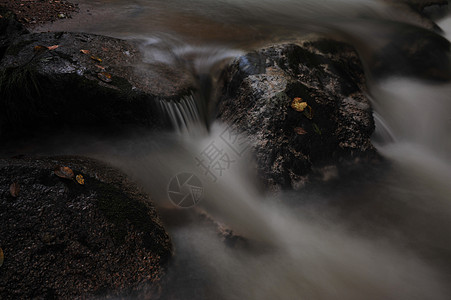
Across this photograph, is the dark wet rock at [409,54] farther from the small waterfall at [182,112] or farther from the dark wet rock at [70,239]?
the dark wet rock at [70,239]

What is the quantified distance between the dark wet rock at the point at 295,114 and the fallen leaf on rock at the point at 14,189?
2.52m

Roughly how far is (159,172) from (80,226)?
4.69 feet

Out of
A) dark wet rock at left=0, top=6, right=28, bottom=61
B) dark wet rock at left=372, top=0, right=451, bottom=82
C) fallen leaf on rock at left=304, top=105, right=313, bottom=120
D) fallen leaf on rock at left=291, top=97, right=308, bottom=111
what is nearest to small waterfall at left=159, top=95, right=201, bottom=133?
fallen leaf on rock at left=291, top=97, right=308, bottom=111

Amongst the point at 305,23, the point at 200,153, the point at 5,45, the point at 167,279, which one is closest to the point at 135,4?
the point at 5,45

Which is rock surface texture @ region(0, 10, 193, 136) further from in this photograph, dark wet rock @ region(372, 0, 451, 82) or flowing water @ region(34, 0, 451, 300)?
dark wet rock @ region(372, 0, 451, 82)

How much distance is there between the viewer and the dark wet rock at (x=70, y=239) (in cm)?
198

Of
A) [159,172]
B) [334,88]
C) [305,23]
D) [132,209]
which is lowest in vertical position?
[159,172]

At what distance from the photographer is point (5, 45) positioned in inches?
160

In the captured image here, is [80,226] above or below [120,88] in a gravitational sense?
below

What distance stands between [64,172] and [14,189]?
369 mm

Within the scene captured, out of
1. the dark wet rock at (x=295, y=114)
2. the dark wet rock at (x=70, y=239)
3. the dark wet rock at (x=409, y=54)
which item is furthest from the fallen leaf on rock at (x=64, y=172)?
the dark wet rock at (x=409, y=54)

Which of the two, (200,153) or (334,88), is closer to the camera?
(200,153)

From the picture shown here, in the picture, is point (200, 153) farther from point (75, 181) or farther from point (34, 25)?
point (34, 25)

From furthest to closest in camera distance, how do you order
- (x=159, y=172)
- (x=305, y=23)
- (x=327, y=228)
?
1. (x=305, y=23)
2. (x=159, y=172)
3. (x=327, y=228)
